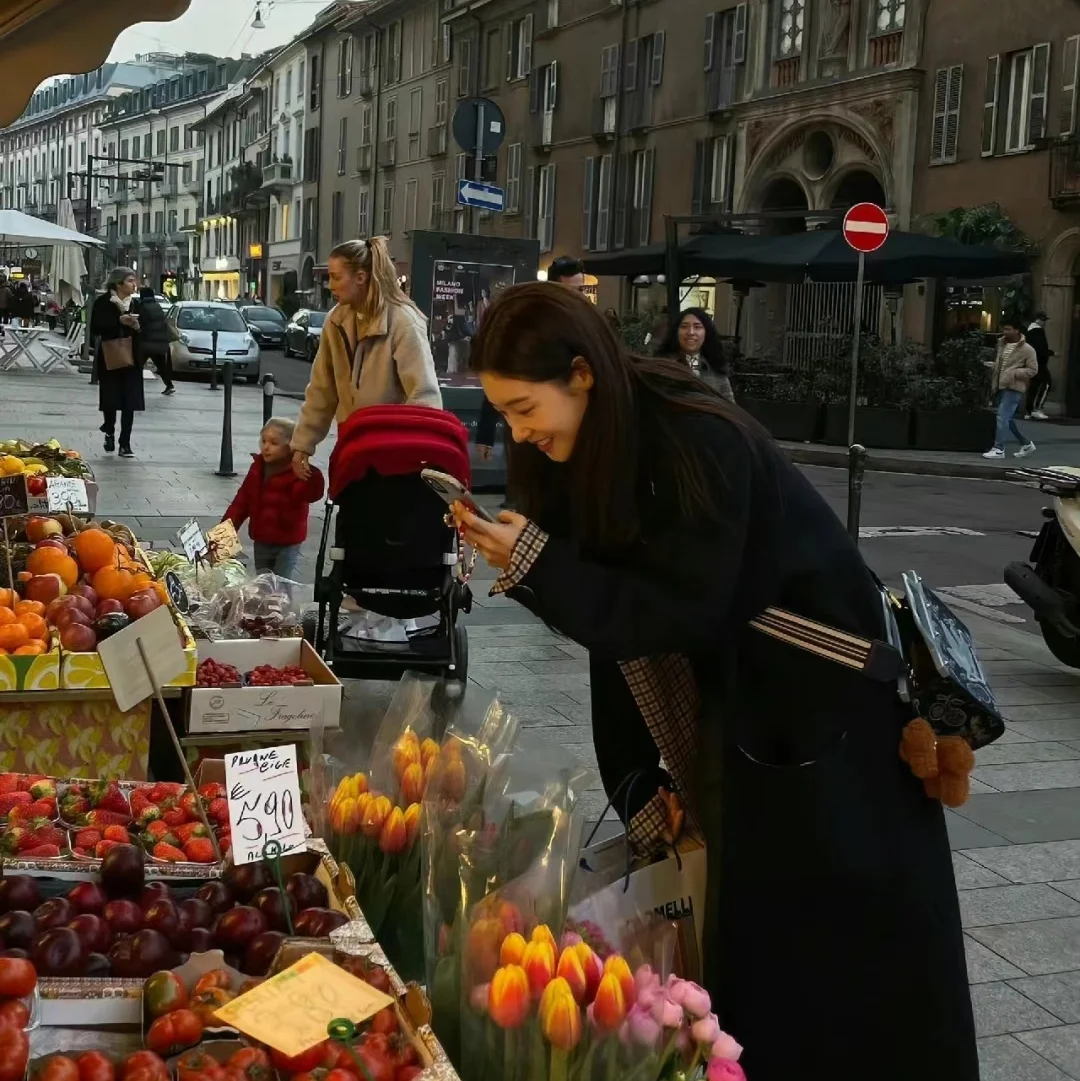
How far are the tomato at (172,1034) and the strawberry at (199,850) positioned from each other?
0.84 metres

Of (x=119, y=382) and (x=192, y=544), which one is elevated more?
(x=119, y=382)

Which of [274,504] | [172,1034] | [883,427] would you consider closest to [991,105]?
[883,427]

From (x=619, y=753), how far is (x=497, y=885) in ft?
1.63

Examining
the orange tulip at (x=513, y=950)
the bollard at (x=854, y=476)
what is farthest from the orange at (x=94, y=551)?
the bollard at (x=854, y=476)

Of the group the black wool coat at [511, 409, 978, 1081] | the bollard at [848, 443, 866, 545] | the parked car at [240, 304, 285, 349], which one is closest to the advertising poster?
the bollard at [848, 443, 866, 545]

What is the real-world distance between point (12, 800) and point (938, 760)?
6.40 feet

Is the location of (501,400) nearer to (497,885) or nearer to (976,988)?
(497,885)

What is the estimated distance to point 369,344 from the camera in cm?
633

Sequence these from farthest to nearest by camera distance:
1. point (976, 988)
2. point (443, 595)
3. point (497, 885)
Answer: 1. point (443, 595)
2. point (976, 988)
3. point (497, 885)

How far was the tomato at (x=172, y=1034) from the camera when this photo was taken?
194 cm

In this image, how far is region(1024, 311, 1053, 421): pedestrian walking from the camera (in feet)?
67.9

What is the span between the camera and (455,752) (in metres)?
2.66

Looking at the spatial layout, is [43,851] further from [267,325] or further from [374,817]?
[267,325]

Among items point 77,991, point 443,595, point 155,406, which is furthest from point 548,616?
point 155,406
